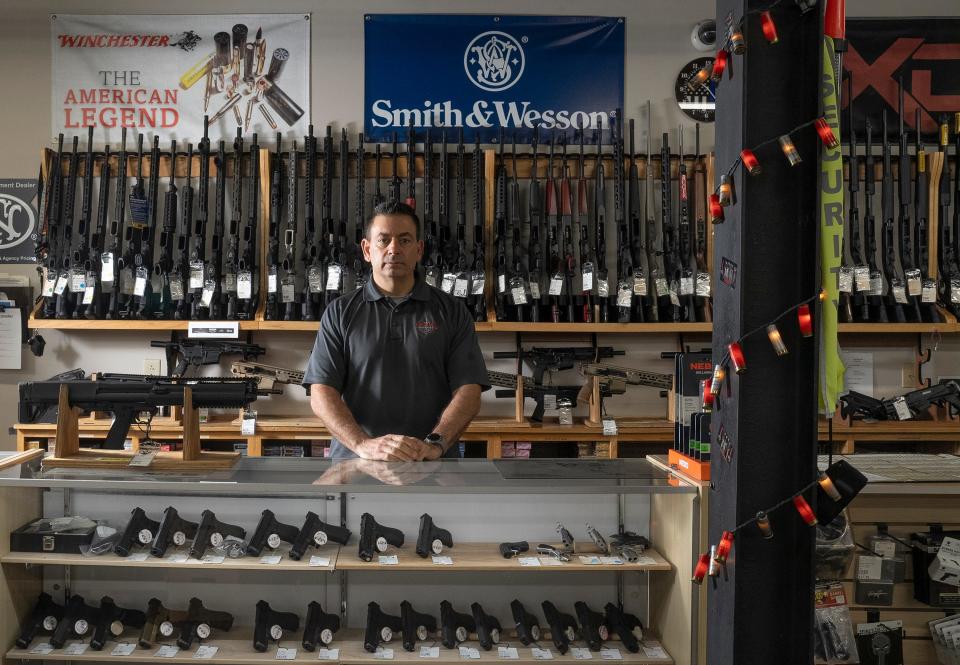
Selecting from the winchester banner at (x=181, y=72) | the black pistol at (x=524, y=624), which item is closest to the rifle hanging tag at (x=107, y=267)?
the winchester banner at (x=181, y=72)

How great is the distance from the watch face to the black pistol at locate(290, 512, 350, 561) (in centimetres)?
350

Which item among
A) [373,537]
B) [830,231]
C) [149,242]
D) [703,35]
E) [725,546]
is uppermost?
[703,35]

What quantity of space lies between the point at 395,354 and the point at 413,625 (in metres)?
0.96

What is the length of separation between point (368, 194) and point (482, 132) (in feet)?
2.54

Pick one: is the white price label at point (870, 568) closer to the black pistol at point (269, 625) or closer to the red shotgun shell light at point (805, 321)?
the red shotgun shell light at point (805, 321)

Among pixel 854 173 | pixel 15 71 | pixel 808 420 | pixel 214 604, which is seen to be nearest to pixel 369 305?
pixel 214 604

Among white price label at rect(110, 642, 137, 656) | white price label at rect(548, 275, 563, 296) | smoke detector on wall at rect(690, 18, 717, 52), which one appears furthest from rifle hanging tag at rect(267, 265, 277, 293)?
smoke detector on wall at rect(690, 18, 717, 52)

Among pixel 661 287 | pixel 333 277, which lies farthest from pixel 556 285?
pixel 333 277

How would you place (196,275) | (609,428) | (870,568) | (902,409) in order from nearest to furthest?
1. (870,568)
2. (902,409)
3. (609,428)
4. (196,275)

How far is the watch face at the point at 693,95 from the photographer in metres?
4.60

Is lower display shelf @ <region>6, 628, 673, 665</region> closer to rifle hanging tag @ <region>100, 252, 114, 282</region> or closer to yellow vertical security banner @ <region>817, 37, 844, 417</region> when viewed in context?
yellow vertical security banner @ <region>817, 37, 844, 417</region>

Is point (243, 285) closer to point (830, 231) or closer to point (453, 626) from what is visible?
point (453, 626)

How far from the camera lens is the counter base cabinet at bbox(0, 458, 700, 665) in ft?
6.49

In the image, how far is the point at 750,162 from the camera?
1.37 meters
